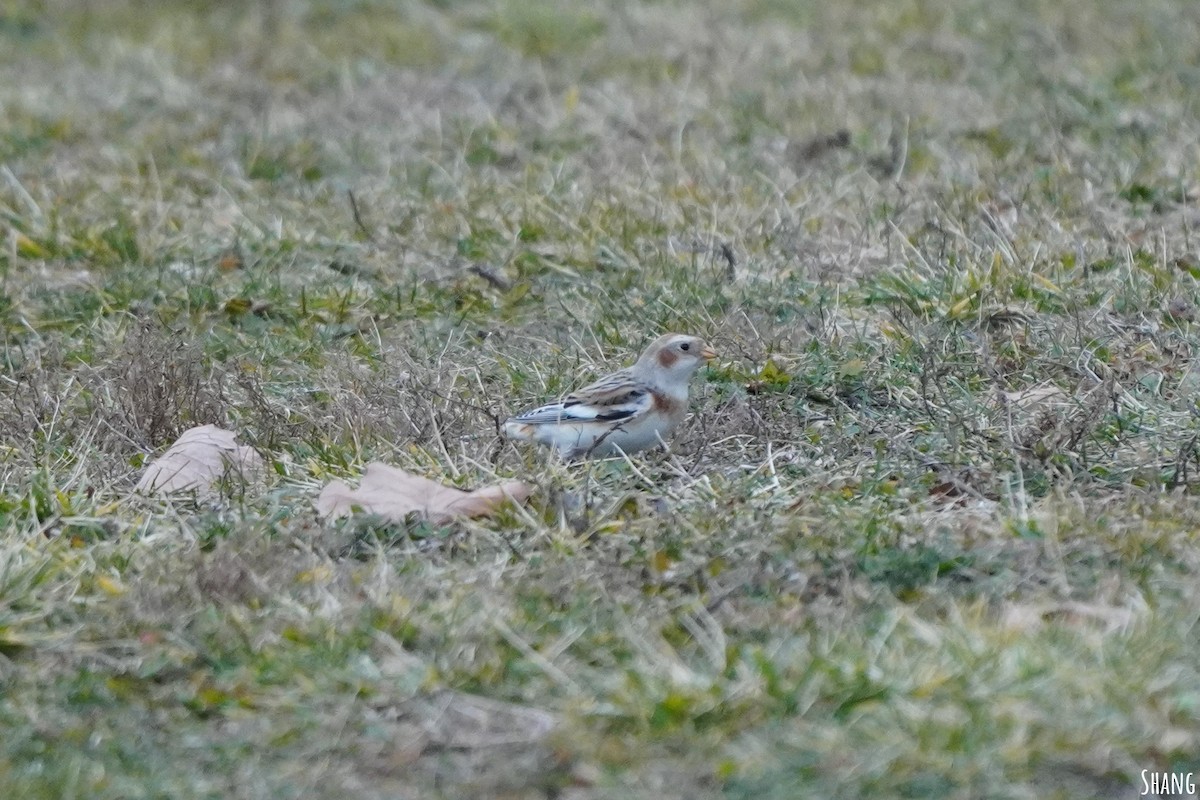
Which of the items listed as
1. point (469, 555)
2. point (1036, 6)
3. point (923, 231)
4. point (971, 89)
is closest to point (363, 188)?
point (923, 231)

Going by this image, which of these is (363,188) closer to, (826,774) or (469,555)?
(469,555)

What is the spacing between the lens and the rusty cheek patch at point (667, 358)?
5.12 meters

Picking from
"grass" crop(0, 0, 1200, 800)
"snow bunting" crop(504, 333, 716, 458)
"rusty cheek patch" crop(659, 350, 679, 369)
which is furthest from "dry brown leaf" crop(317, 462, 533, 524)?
"rusty cheek patch" crop(659, 350, 679, 369)

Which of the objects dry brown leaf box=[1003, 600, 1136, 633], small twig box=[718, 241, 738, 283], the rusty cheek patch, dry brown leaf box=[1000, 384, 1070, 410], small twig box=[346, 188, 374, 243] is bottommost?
small twig box=[346, 188, 374, 243]

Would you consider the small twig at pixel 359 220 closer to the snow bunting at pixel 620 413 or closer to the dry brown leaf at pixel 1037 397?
the snow bunting at pixel 620 413

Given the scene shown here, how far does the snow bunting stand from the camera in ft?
16.2

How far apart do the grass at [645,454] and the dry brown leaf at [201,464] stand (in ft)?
0.26

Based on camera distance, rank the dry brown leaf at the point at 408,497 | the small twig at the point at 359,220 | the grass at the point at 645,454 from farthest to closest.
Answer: the small twig at the point at 359,220, the dry brown leaf at the point at 408,497, the grass at the point at 645,454

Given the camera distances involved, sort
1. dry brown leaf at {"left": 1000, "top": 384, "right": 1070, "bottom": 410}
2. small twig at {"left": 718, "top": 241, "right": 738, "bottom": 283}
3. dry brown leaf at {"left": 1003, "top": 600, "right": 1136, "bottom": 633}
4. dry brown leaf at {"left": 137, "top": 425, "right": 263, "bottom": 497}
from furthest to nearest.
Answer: small twig at {"left": 718, "top": 241, "right": 738, "bottom": 283}, dry brown leaf at {"left": 1000, "top": 384, "right": 1070, "bottom": 410}, dry brown leaf at {"left": 137, "top": 425, "right": 263, "bottom": 497}, dry brown leaf at {"left": 1003, "top": 600, "right": 1136, "bottom": 633}

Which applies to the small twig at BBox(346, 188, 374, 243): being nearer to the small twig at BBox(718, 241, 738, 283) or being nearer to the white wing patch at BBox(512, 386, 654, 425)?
the small twig at BBox(718, 241, 738, 283)

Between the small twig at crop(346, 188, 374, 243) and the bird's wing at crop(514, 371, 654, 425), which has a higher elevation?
the bird's wing at crop(514, 371, 654, 425)

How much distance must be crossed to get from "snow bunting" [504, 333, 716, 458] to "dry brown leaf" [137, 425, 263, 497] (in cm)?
74

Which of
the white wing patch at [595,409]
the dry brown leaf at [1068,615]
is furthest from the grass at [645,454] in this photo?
the white wing patch at [595,409]

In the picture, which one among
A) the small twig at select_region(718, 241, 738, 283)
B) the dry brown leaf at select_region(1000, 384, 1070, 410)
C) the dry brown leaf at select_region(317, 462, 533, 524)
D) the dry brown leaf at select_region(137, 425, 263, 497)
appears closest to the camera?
the dry brown leaf at select_region(317, 462, 533, 524)
